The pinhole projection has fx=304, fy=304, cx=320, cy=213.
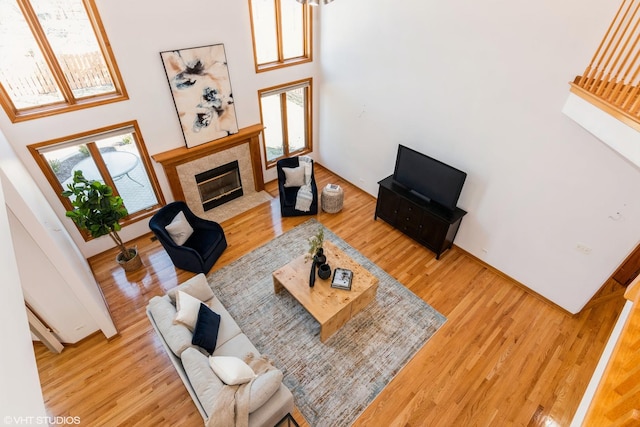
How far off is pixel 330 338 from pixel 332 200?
2.66 m

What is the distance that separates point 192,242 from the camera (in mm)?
4922

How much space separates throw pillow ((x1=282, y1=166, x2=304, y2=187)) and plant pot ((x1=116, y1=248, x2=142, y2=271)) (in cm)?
286

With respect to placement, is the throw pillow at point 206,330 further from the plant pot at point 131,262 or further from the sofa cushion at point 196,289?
A: the plant pot at point 131,262

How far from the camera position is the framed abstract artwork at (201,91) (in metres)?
4.62

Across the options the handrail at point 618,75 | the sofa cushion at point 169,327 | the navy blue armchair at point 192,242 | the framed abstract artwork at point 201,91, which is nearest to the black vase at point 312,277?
the sofa cushion at point 169,327

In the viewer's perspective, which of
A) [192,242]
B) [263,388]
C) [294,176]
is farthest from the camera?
[294,176]

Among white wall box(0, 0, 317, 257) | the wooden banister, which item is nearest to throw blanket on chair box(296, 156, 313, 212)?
white wall box(0, 0, 317, 257)

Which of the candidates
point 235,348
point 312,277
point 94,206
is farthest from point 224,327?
point 94,206

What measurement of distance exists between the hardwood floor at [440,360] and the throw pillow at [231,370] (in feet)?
2.99

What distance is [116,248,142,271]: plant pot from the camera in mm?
4789

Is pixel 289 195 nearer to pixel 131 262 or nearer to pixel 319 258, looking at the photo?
pixel 319 258

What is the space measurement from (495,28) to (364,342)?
13.9 feet

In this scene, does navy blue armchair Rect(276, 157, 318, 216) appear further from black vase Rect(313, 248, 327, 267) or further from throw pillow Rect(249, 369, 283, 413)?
throw pillow Rect(249, 369, 283, 413)

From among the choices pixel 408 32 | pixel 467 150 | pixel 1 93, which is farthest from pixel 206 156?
pixel 467 150
